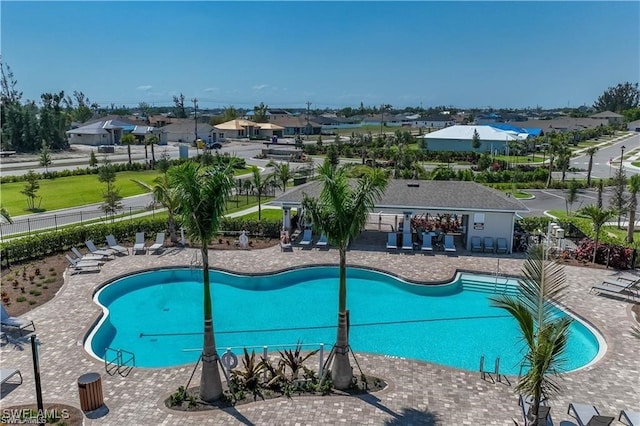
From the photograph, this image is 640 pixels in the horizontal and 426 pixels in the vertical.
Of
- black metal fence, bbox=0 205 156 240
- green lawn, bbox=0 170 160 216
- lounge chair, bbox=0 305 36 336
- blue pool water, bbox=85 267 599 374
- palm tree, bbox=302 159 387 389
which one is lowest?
blue pool water, bbox=85 267 599 374

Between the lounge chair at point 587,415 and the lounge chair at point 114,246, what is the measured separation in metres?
19.0

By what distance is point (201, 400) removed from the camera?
1070 cm

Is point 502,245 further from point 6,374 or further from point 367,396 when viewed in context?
point 6,374

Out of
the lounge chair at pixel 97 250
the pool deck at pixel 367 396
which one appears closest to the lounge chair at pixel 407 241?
the pool deck at pixel 367 396

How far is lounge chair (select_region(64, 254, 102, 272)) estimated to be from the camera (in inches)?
780

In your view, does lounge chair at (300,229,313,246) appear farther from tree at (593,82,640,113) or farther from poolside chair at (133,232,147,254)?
tree at (593,82,640,113)

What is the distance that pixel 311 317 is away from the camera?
55.2 feet

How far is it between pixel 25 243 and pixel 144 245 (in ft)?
16.1

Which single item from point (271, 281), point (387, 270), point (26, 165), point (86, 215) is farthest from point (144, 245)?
point (26, 165)

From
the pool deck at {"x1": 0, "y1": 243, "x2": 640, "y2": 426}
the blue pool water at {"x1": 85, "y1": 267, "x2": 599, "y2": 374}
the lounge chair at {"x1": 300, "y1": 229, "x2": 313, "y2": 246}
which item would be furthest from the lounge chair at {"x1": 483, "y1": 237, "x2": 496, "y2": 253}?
the lounge chair at {"x1": 300, "y1": 229, "x2": 313, "y2": 246}

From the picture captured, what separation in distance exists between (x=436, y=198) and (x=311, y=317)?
1012cm

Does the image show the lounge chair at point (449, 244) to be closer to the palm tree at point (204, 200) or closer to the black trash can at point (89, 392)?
the palm tree at point (204, 200)

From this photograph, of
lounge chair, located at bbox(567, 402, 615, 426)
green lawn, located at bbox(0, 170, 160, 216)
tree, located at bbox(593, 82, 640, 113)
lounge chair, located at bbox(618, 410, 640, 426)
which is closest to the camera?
lounge chair, located at bbox(567, 402, 615, 426)

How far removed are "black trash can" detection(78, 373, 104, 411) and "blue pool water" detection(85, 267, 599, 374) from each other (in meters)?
2.91
